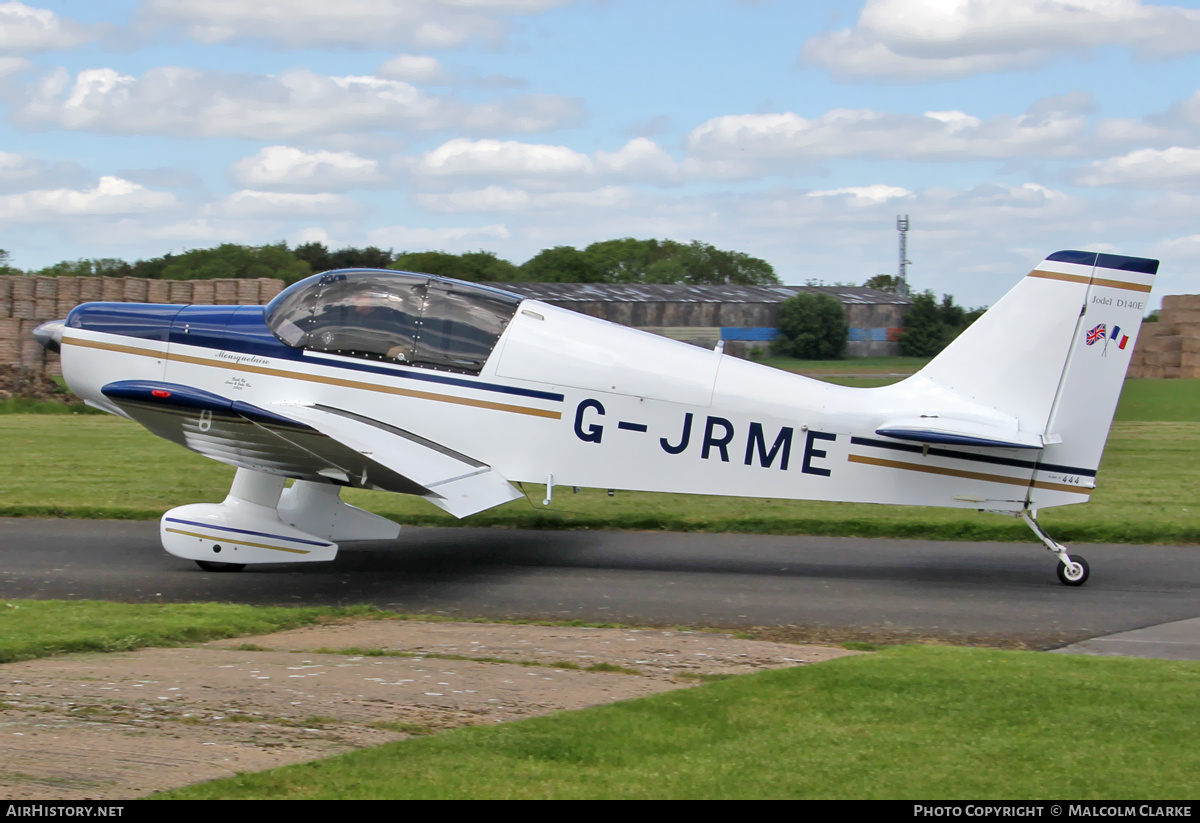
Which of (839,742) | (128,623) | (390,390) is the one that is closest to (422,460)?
(390,390)

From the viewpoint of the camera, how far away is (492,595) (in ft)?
29.3

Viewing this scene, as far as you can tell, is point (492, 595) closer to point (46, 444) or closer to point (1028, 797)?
point (1028, 797)

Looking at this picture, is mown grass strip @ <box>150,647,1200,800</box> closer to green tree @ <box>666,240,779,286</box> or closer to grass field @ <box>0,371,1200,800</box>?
grass field @ <box>0,371,1200,800</box>

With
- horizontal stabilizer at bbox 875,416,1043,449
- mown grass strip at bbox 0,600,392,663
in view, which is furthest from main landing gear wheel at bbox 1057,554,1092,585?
mown grass strip at bbox 0,600,392,663

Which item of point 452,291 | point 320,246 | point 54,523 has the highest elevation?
point 320,246

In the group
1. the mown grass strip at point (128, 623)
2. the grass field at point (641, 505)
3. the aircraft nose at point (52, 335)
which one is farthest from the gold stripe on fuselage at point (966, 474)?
the aircraft nose at point (52, 335)

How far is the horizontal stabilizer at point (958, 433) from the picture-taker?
895cm

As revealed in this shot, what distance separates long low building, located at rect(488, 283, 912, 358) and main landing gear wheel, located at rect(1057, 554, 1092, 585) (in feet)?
78.4

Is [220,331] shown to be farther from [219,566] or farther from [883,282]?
[883,282]

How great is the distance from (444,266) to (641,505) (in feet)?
110

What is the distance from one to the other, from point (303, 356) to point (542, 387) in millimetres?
2207
